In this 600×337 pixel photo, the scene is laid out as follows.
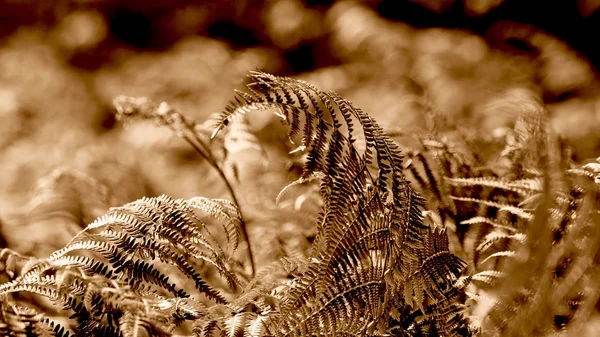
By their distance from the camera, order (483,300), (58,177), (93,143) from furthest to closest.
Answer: (93,143) < (58,177) < (483,300)

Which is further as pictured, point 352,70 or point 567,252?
point 352,70

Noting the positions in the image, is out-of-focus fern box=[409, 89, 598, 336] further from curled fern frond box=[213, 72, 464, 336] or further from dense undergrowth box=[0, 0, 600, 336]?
curled fern frond box=[213, 72, 464, 336]

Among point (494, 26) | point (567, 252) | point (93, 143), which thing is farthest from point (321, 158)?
point (494, 26)

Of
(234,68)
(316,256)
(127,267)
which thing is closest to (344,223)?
(316,256)

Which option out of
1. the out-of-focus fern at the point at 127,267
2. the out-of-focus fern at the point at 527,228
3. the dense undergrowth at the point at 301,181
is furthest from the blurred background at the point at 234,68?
the out-of-focus fern at the point at 127,267

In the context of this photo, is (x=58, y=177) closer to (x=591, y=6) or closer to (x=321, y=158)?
(x=321, y=158)

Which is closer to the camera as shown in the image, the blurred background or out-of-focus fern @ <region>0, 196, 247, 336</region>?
out-of-focus fern @ <region>0, 196, 247, 336</region>

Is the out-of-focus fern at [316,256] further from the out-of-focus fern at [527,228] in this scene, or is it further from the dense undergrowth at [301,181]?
the out-of-focus fern at [527,228]

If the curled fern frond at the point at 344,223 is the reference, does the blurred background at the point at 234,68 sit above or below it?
above

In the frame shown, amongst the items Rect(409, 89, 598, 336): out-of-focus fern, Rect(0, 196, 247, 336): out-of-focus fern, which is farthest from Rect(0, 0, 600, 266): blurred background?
Rect(0, 196, 247, 336): out-of-focus fern
